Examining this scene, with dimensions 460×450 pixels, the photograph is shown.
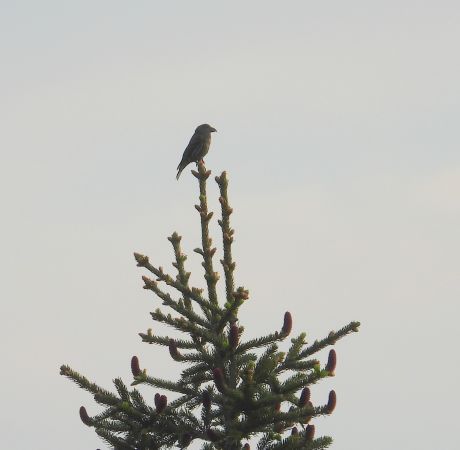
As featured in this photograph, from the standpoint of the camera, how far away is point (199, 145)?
17.2 metres

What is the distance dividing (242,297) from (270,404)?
34.0 inches

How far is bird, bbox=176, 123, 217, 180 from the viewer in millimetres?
17156

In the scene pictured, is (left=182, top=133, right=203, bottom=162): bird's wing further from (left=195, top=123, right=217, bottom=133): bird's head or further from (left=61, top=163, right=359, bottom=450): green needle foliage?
(left=61, top=163, right=359, bottom=450): green needle foliage

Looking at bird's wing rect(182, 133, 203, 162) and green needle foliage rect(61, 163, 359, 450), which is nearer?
green needle foliage rect(61, 163, 359, 450)

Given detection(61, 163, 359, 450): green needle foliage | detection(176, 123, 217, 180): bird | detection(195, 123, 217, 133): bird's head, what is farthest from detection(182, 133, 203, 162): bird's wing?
detection(61, 163, 359, 450): green needle foliage

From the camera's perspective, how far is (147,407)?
7.55 meters

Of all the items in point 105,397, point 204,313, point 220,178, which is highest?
point 220,178

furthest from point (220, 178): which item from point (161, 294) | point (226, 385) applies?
point (226, 385)

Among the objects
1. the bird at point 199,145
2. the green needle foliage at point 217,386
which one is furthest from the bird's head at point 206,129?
the green needle foliage at point 217,386

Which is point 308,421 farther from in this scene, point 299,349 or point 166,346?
point 166,346

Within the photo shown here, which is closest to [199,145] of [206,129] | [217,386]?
[206,129]

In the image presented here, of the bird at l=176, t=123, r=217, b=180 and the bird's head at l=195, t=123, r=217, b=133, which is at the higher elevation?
the bird's head at l=195, t=123, r=217, b=133

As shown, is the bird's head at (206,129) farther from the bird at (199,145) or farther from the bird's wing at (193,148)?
the bird's wing at (193,148)

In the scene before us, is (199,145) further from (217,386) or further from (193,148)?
(217,386)
